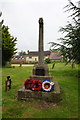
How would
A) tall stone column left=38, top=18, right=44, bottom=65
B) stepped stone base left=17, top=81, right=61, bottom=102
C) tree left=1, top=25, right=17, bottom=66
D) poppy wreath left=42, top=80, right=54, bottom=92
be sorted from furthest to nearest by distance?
tree left=1, top=25, right=17, bottom=66 → tall stone column left=38, top=18, right=44, bottom=65 → poppy wreath left=42, top=80, right=54, bottom=92 → stepped stone base left=17, top=81, right=61, bottom=102

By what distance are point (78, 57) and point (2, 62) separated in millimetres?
18840

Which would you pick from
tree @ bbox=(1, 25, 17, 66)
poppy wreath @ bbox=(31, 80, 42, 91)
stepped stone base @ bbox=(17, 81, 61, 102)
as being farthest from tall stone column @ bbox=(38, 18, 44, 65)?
tree @ bbox=(1, 25, 17, 66)

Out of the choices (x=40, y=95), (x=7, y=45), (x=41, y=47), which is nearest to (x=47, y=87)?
(x=40, y=95)

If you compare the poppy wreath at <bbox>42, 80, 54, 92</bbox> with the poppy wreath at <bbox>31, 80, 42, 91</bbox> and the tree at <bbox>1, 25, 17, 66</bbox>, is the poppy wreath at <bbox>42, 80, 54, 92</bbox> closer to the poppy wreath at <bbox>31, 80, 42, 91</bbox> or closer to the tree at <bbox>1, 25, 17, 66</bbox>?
the poppy wreath at <bbox>31, 80, 42, 91</bbox>

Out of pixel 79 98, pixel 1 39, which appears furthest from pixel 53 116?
pixel 1 39

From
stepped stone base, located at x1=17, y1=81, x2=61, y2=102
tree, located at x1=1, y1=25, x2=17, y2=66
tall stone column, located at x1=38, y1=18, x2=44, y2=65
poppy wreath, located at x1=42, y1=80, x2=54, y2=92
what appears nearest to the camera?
stepped stone base, located at x1=17, y1=81, x2=61, y2=102

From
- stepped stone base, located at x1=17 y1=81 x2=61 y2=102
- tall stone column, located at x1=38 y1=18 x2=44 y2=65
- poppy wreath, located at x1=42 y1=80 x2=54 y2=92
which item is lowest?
stepped stone base, located at x1=17 y1=81 x2=61 y2=102

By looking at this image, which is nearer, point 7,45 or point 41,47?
point 41,47

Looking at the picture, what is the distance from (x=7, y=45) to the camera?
24.4 metres

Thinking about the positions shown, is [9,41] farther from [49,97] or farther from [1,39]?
[49,97]

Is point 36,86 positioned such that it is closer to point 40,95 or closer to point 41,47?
point 40,95

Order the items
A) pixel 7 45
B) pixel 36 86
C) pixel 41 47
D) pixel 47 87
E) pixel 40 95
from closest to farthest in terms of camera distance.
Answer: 1. pixel 40 95
2. pixel 47 87
3. pixel 36 86
4. pixel 41 47
5. pixel 7 45

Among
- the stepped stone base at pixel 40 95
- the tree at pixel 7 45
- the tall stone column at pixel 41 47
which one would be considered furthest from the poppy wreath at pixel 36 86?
the tree at pixel 7 45

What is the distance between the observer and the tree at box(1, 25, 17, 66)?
2417cm
